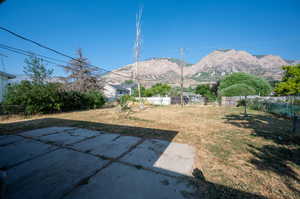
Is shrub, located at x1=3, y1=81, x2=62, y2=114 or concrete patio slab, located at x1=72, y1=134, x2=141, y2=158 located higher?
shrub, located at x1=3, y1=81, x2=62, y2=114

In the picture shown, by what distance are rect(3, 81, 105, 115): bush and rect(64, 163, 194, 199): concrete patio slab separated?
9.31 meters

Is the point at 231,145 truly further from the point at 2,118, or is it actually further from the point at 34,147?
the point at 2,118

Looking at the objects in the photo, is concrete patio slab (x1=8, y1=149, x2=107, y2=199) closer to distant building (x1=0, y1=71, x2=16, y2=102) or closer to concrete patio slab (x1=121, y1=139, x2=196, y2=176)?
concrete patio slab (x1=121, y1=139, x2=196, y2=176)

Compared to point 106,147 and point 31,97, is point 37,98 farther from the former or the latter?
point 106,147

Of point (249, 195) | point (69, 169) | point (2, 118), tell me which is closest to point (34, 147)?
point (69, 169)

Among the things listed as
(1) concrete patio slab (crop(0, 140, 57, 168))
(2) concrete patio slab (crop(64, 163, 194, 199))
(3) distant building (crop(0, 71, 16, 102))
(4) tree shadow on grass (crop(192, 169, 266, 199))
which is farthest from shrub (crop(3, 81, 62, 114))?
(4) tree shadow on grass (crop(192, 169, 266, 199))

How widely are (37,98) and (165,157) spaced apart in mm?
9863

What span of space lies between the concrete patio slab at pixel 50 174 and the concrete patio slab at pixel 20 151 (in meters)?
0.27

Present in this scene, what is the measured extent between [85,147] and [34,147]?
124 centimetres

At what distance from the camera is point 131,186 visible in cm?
155

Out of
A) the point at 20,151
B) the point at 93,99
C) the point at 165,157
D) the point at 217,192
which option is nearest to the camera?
the point at 217,192

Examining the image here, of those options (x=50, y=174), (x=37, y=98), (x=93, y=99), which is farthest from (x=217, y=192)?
(x=93, y=99)

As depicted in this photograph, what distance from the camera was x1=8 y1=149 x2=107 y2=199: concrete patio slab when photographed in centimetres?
143

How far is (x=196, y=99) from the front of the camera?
26328 mm
